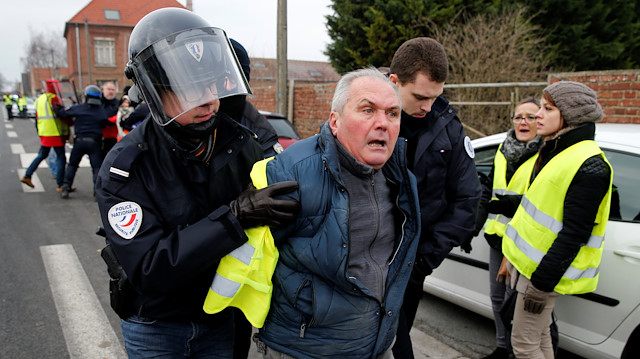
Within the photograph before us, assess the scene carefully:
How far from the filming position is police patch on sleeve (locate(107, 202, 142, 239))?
1508mm

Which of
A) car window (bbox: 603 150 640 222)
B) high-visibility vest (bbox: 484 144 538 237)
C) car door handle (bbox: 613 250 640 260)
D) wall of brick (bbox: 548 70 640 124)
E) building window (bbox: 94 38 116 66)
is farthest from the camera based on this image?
building window (bbox: 94 38 116 66)

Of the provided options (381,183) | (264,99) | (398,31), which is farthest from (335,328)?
(264,99)

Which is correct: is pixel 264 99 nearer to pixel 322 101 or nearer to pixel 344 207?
pixel 322 101

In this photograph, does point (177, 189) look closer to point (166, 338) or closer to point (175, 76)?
point (175, 76)

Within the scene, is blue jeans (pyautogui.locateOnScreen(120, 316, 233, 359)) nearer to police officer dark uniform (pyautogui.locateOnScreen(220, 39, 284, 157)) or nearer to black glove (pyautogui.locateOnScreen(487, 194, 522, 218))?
police officer dark uniform (pyautogui.locateOnScreen(220, 39, 284, 157))

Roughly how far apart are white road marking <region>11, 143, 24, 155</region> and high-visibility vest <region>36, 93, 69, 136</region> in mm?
5986

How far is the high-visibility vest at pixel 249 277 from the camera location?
1530mm

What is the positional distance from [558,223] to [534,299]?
449mm

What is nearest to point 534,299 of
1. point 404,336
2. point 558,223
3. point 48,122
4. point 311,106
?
point 558,223

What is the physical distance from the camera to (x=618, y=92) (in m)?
5.78

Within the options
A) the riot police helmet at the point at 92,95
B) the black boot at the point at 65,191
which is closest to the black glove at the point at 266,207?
the riot police helmet at the point at 92,95

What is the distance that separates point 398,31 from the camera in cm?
1128

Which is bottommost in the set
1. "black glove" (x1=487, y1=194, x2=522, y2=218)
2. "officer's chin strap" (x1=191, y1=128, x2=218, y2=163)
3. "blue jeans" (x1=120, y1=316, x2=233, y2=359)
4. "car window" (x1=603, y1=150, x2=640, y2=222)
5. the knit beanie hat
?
"blue jeans" (x1=120, y1=316, x2=233, y2=359)

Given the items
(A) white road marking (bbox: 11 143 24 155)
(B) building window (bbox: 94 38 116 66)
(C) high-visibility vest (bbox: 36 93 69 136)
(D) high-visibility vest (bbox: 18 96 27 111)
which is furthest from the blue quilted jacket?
(B) building window (bbox: 94 38 116 66)
